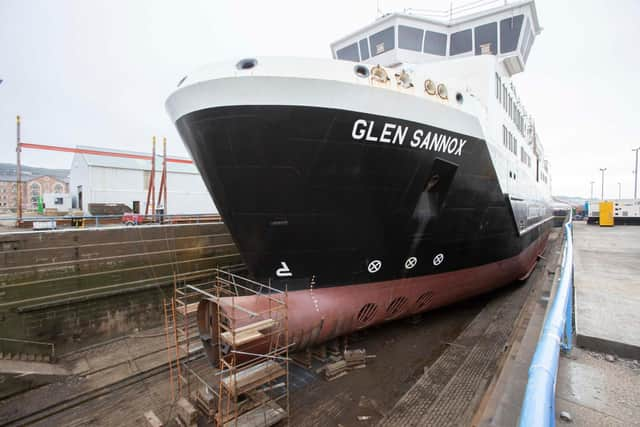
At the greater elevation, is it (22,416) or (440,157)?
(440,157)

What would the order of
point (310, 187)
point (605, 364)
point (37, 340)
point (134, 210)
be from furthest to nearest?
point (134, 210), point (37, 340), point (310, 187), point (605, 364)

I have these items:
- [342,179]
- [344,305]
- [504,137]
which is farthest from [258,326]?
[504,137]

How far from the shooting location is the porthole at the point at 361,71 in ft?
16.9

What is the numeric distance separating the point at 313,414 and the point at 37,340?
7.50m

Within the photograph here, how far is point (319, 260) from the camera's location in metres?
5.79

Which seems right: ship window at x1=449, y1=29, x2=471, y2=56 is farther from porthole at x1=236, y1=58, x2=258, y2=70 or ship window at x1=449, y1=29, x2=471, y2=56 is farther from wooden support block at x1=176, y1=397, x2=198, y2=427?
wooden support block at x1=176, y1=397, x2=198, y2=427

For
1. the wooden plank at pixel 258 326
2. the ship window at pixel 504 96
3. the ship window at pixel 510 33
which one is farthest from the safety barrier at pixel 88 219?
the ship window at pixel 510 33

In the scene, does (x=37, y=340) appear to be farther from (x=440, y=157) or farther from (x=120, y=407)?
Result: (x=440, y=157)

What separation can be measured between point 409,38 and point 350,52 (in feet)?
8.11

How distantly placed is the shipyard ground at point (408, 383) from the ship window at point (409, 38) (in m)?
8.35

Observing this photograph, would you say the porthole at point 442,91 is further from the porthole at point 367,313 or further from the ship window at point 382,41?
the ship window at point 382,41

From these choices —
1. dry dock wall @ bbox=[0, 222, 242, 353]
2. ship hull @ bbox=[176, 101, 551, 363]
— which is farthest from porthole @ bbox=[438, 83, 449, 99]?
dry dock wall @ bbox=[0, 222, 242, 353]

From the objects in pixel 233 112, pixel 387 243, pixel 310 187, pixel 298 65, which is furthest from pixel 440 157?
pixel 233 112

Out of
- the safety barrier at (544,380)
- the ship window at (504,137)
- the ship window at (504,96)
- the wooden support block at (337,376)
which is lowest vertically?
the wooden support block at (337,376)
